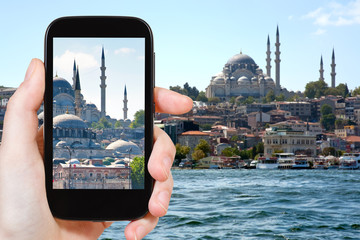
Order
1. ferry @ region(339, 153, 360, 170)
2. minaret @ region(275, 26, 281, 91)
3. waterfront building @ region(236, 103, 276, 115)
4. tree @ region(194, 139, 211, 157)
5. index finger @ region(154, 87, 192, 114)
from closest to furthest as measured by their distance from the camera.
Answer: index finger @ region(154, 87, 192, 114) → ferry @ region(339, 153, 360, 170) → tree @ region(194, 139, 211, 157) → waterfront building @ region(236, 103, 276, 115) → minaret @ region(275, 26, 281, 91)

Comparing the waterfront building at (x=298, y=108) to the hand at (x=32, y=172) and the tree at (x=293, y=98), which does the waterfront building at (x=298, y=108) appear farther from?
the hand at (x=32, y=172)

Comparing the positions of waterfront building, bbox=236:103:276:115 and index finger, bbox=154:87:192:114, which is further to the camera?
waterfront building, bbox=236:103:276:115

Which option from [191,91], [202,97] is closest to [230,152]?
[202,97]

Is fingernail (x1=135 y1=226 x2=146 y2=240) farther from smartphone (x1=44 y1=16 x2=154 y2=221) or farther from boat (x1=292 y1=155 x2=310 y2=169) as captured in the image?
boat (x1=292 y1=155 x2=310 y2=169)

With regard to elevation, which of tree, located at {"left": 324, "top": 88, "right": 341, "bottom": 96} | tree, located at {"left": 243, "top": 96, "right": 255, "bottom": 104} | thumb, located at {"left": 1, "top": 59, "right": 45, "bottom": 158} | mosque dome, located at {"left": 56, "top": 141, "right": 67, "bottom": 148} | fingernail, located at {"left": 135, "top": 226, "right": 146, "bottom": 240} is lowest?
fingernail, located at {"left": 135, "top": 226, "right": 146, "bottom": 240}

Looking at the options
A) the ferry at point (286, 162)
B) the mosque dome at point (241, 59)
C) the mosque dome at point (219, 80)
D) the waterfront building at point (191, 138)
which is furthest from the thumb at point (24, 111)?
the mosque dome at point (241, 59)

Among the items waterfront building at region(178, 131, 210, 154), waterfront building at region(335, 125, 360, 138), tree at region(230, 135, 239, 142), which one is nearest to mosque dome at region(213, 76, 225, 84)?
waterfront building at region(335, 125, 360, 138)

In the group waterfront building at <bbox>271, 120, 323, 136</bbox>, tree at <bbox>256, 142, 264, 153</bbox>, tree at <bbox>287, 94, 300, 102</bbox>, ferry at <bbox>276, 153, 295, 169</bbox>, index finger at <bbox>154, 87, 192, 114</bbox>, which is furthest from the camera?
tree at <bbox>287, 94, 300, 102</bbox>
